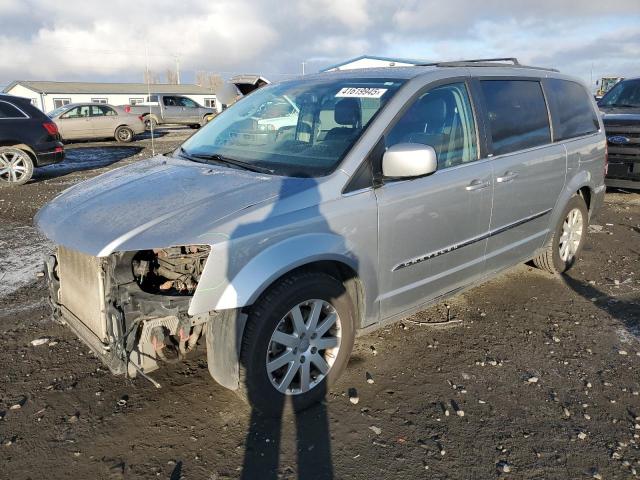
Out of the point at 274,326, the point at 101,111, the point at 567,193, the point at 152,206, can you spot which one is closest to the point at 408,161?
the point at 274,326

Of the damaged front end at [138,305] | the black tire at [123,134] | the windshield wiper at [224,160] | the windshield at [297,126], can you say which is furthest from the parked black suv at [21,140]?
the black tire at [123,134]

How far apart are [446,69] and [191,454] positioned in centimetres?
301

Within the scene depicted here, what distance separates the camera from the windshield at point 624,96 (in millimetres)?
9742

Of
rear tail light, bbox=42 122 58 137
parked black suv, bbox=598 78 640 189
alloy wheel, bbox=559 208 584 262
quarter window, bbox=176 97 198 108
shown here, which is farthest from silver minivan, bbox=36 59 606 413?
quarter window, bbox=176 97 198 108

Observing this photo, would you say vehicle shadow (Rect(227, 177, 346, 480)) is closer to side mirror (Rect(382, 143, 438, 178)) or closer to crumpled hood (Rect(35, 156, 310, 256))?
crumpled hood (Rect(35, 156, 310, 256))

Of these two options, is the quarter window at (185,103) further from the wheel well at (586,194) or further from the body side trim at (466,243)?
the body side trim at (466,243)

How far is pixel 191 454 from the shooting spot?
2.72 meters

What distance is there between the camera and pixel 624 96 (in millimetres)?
9945

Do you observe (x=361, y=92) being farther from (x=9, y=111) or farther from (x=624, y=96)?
(x=9, y=111)

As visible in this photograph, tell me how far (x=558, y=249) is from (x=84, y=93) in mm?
52299

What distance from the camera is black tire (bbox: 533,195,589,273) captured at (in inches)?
195

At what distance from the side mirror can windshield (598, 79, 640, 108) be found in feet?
27.8

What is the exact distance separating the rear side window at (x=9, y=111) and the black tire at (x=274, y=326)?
395 inches

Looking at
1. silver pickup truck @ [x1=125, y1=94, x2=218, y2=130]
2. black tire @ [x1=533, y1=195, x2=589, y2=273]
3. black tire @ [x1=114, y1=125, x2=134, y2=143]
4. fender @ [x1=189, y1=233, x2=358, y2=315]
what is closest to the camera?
fender @ [x1=189, y1=233, x2=358, y2=315]
